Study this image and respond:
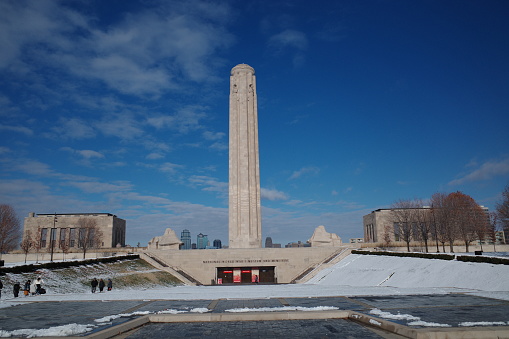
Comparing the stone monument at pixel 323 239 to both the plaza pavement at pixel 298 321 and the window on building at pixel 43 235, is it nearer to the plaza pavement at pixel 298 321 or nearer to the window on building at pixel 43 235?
the plaza pavement at pixel 298 321

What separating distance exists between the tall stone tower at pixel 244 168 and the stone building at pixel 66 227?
29613 mm

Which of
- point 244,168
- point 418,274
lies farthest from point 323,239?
point 418,274

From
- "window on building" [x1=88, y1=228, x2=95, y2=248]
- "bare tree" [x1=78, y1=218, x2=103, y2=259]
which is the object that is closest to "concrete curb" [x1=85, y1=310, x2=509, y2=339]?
"bare tree" [x1=78, y1=218, x2=103, y2=259]

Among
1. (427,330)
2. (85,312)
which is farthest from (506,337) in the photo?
(85,312)

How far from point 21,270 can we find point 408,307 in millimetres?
32359

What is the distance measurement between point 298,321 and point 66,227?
3121 inches

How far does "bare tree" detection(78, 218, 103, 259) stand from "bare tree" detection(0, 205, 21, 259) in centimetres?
1216

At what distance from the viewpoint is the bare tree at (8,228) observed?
60.0 m

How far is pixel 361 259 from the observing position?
163ft

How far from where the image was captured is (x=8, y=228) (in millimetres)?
61844

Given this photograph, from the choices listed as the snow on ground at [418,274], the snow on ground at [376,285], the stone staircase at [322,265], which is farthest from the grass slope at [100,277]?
the snow on ground at [418,274]

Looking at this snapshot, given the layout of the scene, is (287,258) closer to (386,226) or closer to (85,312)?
(386,226)

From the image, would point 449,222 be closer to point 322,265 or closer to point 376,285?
point 322,265

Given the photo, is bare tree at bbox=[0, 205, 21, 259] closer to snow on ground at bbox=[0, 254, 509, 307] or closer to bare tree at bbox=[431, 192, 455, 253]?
snow on ground at bbox=[0, 254, 509, 307]
